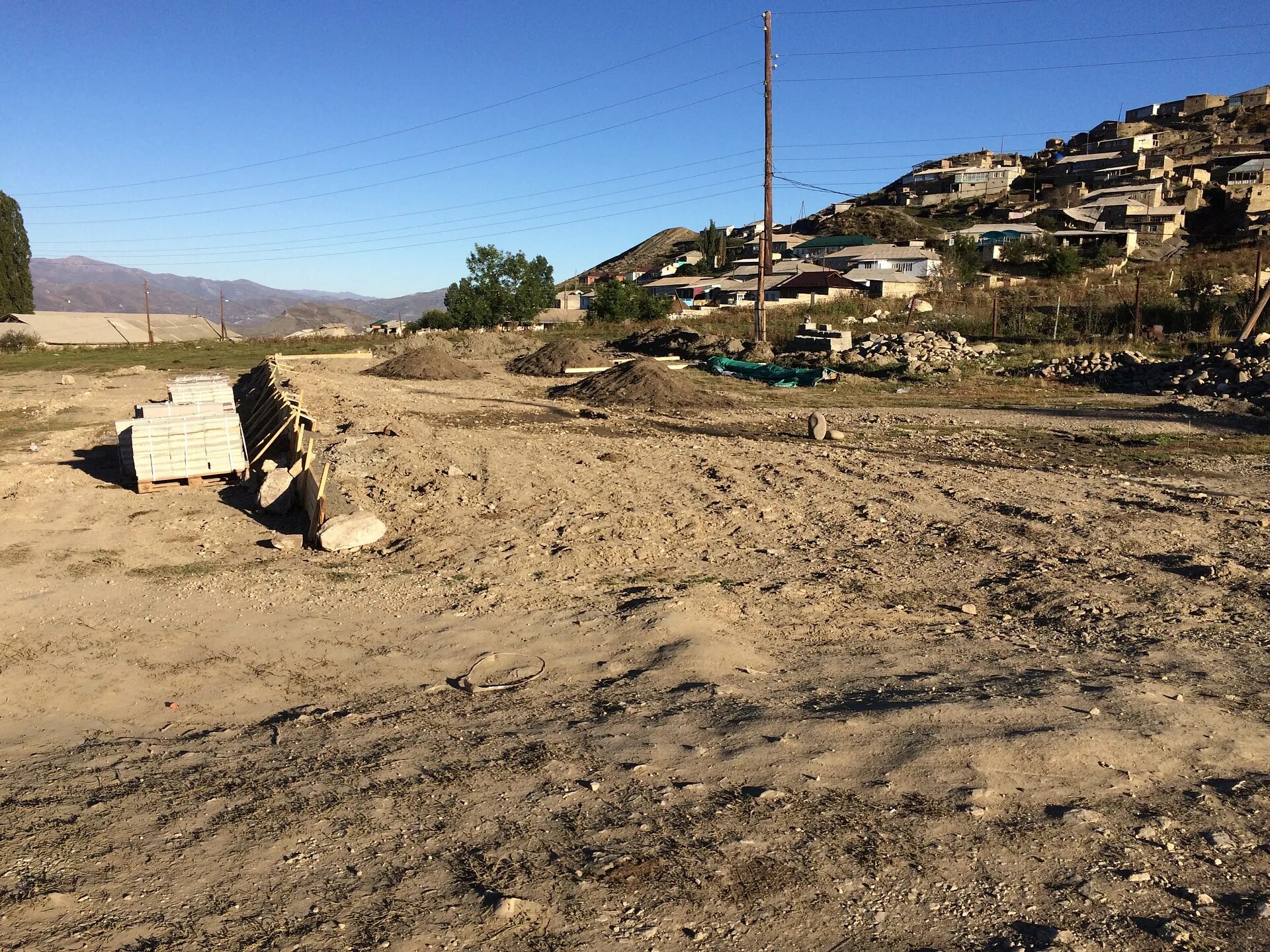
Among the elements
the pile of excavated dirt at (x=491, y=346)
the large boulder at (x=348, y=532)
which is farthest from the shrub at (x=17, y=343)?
the large boulder at (x=348, y=532)

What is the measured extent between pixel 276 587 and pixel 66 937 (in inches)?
203

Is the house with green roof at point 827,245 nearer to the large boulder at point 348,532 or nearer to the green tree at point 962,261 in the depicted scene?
the green tree at point 962,261

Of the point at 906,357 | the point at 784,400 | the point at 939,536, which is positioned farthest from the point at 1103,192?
the point at 939,536

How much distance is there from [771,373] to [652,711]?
761 inches

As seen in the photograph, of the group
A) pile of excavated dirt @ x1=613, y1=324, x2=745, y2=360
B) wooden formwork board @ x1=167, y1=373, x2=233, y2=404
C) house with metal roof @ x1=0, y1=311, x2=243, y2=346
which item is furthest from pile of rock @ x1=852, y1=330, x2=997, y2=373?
house with metal roof @ x1=0, y1=311, x2=243, y2=346

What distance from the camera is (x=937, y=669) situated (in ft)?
18.8

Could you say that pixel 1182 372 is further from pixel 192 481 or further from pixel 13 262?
pixel 13 262

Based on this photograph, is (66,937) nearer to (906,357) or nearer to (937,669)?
(937,669)

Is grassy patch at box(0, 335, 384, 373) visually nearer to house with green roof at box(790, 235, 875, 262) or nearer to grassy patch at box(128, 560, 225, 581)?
grassy patch at box(128, 560, 225, 581)

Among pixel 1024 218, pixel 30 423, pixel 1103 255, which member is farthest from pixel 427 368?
pixel 1024 218

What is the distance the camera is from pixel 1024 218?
84062 millimetres

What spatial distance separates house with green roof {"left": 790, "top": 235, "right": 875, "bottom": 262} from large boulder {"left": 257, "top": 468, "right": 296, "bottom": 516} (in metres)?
78.8

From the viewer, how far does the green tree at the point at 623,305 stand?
1768 inches

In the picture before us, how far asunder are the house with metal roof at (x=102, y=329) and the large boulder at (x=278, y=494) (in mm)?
49060
